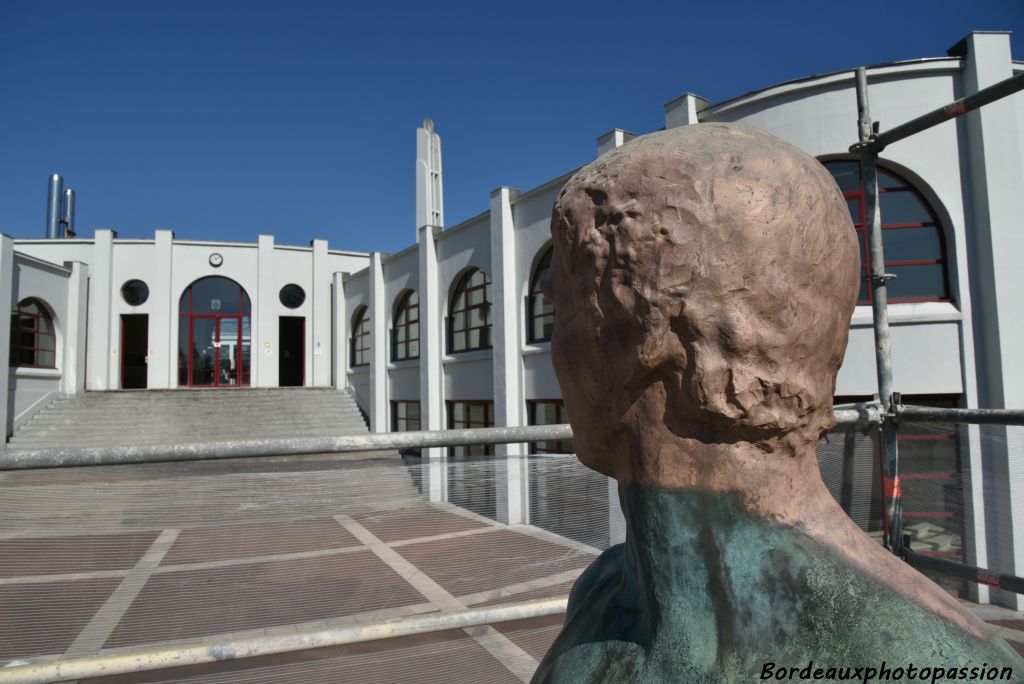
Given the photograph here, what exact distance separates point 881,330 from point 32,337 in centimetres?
2051

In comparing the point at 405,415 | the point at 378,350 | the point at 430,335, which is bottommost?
the point at 405,415

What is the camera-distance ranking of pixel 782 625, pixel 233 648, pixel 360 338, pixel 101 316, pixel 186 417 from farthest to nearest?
pixel 360 338
pixel 101 316
pixel 186 417
pixel 233 648
pixel 782 625

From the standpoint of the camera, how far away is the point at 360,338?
70.6ft

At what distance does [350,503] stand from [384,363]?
16.4m

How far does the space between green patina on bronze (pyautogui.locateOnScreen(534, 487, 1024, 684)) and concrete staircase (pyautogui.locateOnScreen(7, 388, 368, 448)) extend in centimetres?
1534

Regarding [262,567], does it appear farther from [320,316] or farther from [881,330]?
[320,316]

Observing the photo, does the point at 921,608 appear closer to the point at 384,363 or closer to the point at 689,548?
the point at 689,548

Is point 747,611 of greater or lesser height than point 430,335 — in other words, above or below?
below

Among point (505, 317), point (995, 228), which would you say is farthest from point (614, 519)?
point (505, 317)

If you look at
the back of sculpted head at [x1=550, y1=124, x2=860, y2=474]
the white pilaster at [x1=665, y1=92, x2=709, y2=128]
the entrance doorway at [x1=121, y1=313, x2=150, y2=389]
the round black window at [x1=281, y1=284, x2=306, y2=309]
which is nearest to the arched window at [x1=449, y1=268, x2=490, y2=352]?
the white pilaster at [x1=665, y1=92, x2=709, y2=128]

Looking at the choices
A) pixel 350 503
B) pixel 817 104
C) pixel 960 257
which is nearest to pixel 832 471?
pixel 350 503

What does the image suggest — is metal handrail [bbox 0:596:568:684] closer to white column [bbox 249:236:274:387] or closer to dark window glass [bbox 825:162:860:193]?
dark window glass [bbox 825:162:860:193]

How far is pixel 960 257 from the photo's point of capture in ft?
25.5

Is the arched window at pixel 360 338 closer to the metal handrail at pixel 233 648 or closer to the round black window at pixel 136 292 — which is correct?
the round black window at pixel 136 292
